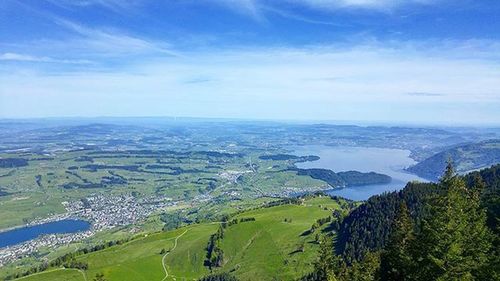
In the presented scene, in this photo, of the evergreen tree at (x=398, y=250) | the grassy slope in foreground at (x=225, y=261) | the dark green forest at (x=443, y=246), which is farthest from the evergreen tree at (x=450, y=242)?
the grassy slope in foreground at (x=225, y=261)

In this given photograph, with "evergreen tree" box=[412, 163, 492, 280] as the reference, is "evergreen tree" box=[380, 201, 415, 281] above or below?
below

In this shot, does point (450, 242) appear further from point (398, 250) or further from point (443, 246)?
point (398, 250)

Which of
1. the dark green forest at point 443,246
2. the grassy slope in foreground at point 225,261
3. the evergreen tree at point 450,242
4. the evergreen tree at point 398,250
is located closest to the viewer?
the evergreen tree at point 450,242

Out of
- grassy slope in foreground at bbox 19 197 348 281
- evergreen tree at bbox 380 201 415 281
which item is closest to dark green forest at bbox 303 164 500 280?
evergreen tree at bbox 380 201 415 281

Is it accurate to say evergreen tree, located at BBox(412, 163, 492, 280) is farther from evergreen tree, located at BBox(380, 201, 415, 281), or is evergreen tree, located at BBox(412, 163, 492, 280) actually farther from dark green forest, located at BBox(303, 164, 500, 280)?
evergreen tree, located at BBox(380, 201, 415, 281)

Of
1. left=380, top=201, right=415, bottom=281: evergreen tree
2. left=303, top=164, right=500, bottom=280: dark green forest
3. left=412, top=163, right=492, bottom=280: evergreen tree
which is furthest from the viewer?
left=380, top=201, right=415, bottom=281: evergreen tree

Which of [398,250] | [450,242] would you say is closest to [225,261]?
[398,250]

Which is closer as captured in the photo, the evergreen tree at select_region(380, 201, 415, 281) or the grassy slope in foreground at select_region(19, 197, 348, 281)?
the evergreen tree at select_region(380, 201, 415, 281)

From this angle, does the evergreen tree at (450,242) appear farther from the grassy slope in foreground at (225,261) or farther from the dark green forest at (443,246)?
the grassy slope in foreground at (225,261)

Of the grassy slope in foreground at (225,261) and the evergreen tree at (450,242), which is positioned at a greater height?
the evergreen tree at (450,242)
